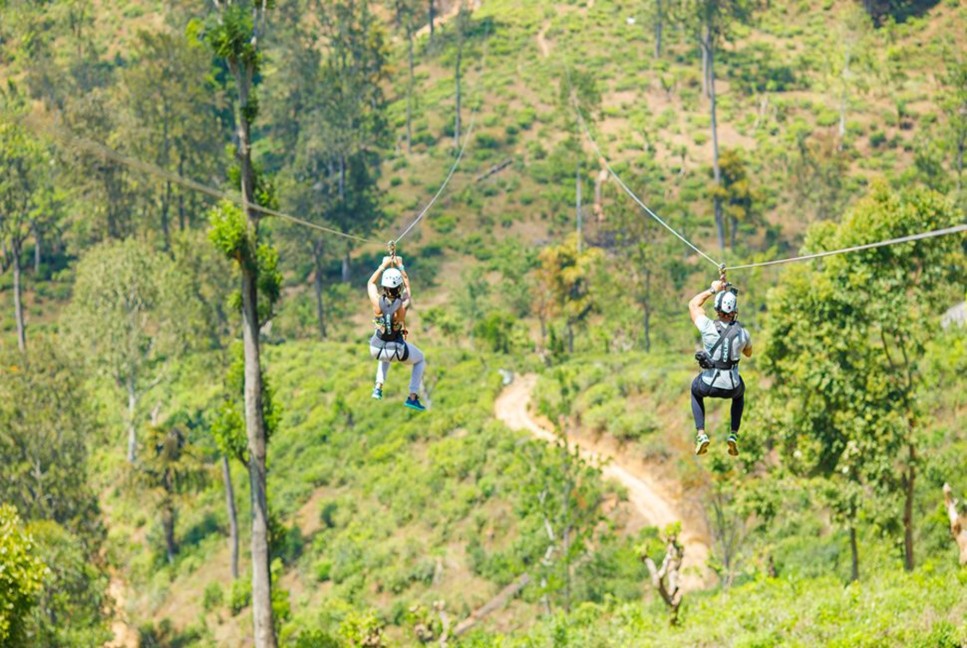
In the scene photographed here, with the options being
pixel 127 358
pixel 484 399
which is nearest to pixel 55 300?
pixel 127 358

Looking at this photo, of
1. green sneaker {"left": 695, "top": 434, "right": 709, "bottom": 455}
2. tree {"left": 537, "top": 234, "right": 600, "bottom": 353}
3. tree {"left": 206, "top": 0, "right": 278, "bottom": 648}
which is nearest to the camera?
green sneaker {"left": 695, "top": 434, "right": 709, "bottom": 455}

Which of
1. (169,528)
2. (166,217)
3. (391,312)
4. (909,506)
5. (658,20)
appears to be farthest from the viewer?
(658,20)

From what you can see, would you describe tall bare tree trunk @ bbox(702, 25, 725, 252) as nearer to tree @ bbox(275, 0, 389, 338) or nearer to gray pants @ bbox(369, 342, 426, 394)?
tree @ bbox(275, 0, 389, 338)

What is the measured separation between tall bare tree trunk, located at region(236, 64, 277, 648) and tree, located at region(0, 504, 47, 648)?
145 inches

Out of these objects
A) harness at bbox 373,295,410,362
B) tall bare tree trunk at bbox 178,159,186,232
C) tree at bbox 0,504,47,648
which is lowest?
tree at bbox 0,504,47,648

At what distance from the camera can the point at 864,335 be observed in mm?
23578

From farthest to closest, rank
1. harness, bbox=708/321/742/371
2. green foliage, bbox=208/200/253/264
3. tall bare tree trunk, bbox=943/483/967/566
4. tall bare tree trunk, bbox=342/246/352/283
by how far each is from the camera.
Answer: tall bare tree trunk, bbox=342/246/352/283 < green foliage, bbox=208/200/253/264 < tall bare tree trunk, bbox=943/483/967/566 < harness, bbox=708/321/742/371

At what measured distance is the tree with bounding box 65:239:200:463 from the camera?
4769 centimetres

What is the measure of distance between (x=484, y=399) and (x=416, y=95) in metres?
47.0

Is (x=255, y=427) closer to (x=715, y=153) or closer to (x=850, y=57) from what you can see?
(x=715, y=153)

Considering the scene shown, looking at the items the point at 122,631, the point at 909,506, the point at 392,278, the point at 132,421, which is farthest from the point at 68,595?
the point at 392,278

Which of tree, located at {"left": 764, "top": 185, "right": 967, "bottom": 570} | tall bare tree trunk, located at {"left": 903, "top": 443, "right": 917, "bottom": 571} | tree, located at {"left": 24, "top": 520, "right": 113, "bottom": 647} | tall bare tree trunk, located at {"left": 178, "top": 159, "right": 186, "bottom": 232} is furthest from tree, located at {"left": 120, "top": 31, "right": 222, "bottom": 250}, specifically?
tall bare tree trunk, located at {"left": 903, "top": 443, "right": 917, "bottom": 571}

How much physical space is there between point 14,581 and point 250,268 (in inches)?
259

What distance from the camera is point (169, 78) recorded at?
226 ft
